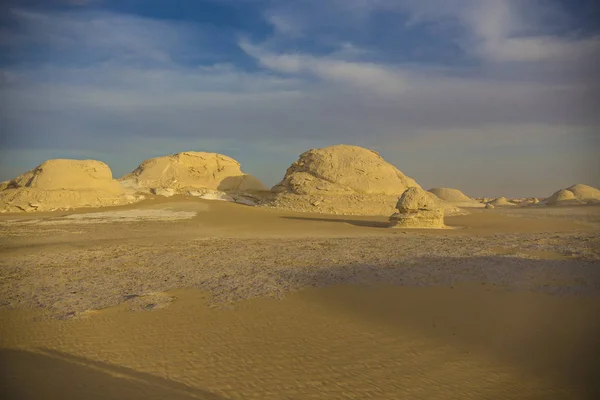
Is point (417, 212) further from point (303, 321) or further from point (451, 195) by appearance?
point (451, 195)

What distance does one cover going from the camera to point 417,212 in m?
20.2

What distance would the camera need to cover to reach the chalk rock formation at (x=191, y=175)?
3394cm

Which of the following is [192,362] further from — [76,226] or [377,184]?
[377,184]

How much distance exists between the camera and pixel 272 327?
6.00 meters

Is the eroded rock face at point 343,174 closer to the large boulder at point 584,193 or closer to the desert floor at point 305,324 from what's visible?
the desert floor at point 305,324

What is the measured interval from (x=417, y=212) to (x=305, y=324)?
49.3 ft

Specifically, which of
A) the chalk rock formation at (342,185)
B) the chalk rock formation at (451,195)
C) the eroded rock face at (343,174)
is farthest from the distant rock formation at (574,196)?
the eroded rock face at (343,174)

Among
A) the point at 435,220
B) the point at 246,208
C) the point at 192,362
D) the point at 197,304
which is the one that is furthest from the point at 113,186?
the point at 192,362

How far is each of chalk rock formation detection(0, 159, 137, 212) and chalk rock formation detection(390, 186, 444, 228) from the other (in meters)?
17.1

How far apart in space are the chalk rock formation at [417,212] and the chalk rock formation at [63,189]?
17104 mm

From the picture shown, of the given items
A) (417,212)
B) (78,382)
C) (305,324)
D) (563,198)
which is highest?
(563,198)

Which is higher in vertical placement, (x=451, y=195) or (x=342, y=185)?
(x=451, y=195)

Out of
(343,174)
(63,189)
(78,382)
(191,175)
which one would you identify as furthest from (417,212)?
(191,175)

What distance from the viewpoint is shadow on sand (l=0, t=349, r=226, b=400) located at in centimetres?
416
